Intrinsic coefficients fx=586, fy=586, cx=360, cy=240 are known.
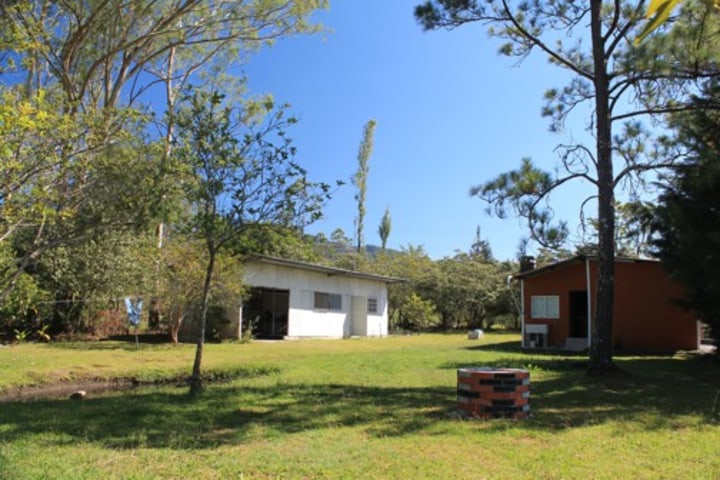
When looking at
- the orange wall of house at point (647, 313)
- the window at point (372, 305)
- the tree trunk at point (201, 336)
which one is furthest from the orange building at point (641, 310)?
the tree trunk at point (201, 336)

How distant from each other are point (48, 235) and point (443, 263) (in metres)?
30.8

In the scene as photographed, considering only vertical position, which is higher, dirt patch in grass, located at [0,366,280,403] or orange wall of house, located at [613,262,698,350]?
orange wall of house, located at [613,262,698,350]

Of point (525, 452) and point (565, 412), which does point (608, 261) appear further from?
point (525, 452)

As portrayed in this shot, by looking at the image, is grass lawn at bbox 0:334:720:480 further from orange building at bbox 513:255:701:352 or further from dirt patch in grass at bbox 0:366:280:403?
orange building at bbox 513:255:701:352

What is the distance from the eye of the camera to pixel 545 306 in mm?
21641

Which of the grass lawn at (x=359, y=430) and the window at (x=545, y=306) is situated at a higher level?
the window at (x=545, y=306)

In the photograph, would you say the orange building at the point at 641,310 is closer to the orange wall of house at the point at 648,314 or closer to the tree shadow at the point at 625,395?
the orange wall of house at the point at 648,314

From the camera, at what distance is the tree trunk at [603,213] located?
11.6 m

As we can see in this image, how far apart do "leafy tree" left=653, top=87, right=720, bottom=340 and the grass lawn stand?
2211 millimetres

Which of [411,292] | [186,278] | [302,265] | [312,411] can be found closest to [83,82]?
[186,278]

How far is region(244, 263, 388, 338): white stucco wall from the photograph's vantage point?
23016mm

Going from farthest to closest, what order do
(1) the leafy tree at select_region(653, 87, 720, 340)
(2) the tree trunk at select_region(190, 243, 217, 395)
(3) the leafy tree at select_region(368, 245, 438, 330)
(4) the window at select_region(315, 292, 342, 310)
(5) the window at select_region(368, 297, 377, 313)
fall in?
(3) the leafy tree at select_region(368, 245, 438, 330)
(5) the window at select_region(368, 297, 377, 313)
(4) the window at select_region(315, 292, 342, 310)
(1) the leafy tree at select_region(653, 87, 720, 340)
(2) the tree trunk at select_region(190, 243, 217, 395)

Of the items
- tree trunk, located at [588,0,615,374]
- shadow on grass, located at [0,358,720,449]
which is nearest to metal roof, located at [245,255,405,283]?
shadow on grass, located at [0,358,720,449]

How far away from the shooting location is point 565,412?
309 inches
